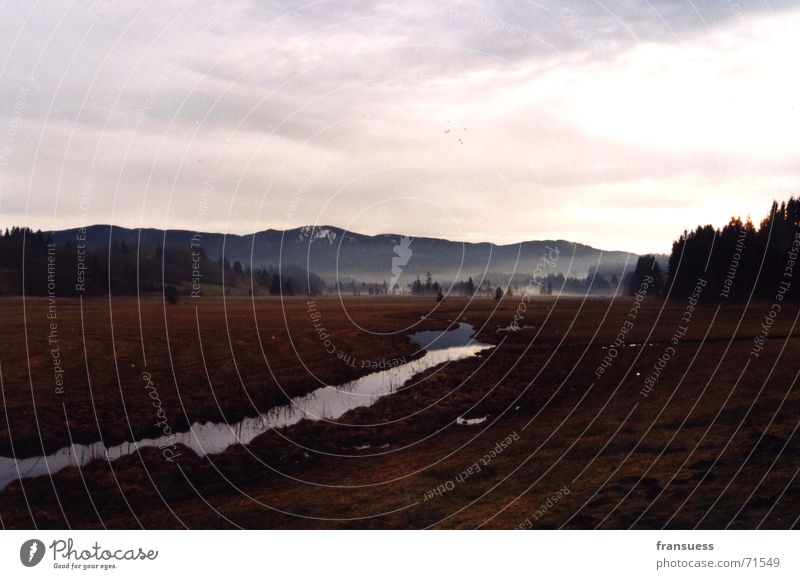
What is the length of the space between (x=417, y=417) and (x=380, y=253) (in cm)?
328

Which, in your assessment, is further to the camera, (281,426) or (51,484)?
(281,426)

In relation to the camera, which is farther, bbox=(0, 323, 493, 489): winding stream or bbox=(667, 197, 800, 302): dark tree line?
bbox=(667, 197, 800, 302): dark tree line

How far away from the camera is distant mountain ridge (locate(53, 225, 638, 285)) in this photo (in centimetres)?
1303

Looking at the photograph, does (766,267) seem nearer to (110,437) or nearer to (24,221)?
(110,437)

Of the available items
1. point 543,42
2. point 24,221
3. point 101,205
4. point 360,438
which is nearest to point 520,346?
point 360,438

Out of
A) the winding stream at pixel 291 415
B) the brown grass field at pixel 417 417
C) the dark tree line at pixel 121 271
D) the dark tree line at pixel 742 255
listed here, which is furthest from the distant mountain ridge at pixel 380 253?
the winding stream at pixel 291 415

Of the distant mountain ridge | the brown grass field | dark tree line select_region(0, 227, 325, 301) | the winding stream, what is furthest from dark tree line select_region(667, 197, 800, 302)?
dark tree line select_region(0, 227, 325, 301)

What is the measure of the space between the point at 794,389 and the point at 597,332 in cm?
385

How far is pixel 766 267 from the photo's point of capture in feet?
43.6

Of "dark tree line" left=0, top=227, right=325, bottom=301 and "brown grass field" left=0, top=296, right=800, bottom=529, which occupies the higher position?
"dark tree line" left=0, top=227, right=325, bottom=301

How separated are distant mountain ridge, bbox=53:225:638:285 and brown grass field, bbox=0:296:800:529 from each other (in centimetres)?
69

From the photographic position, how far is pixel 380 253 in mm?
13273

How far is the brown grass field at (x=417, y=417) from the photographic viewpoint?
39.0 ft

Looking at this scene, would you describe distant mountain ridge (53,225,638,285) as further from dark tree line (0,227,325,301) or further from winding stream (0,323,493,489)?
winding stream (0,323,493,489)
